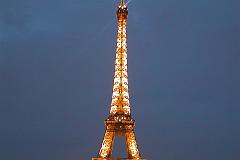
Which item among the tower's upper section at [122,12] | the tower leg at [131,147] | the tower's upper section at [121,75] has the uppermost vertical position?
the tower's upper section at [122,12]

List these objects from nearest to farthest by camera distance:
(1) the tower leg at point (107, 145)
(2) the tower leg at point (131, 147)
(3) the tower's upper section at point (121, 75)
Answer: (2) the tower leg at point (131, 147), (1) the tower leg at point (107, 145), (3) the tower's upper section at point (121, 75)

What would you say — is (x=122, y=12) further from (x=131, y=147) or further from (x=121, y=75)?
(x=131, y=147)

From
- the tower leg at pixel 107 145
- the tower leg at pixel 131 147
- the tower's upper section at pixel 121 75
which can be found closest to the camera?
the tower leg at pixel 131 147

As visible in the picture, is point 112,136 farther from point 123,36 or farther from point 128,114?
point 123,36

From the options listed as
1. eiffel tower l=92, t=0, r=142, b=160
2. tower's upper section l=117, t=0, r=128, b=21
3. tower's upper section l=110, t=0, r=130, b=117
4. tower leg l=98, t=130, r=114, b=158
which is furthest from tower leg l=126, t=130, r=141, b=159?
tower's upper section l=117, t=0, r=128, b=21

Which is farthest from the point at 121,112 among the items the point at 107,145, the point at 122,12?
the point at 122,12

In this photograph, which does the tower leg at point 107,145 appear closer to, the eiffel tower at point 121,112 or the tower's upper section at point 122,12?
the eiffel tower at point 121,112

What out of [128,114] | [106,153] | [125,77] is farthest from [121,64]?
[106,153]

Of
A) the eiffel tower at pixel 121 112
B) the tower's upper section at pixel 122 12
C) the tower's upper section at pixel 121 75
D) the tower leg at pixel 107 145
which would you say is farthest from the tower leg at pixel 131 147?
the tower's upper section at pixel 122 12

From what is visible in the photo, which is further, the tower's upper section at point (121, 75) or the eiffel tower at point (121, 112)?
the tower's upper section at point (121, 75)
